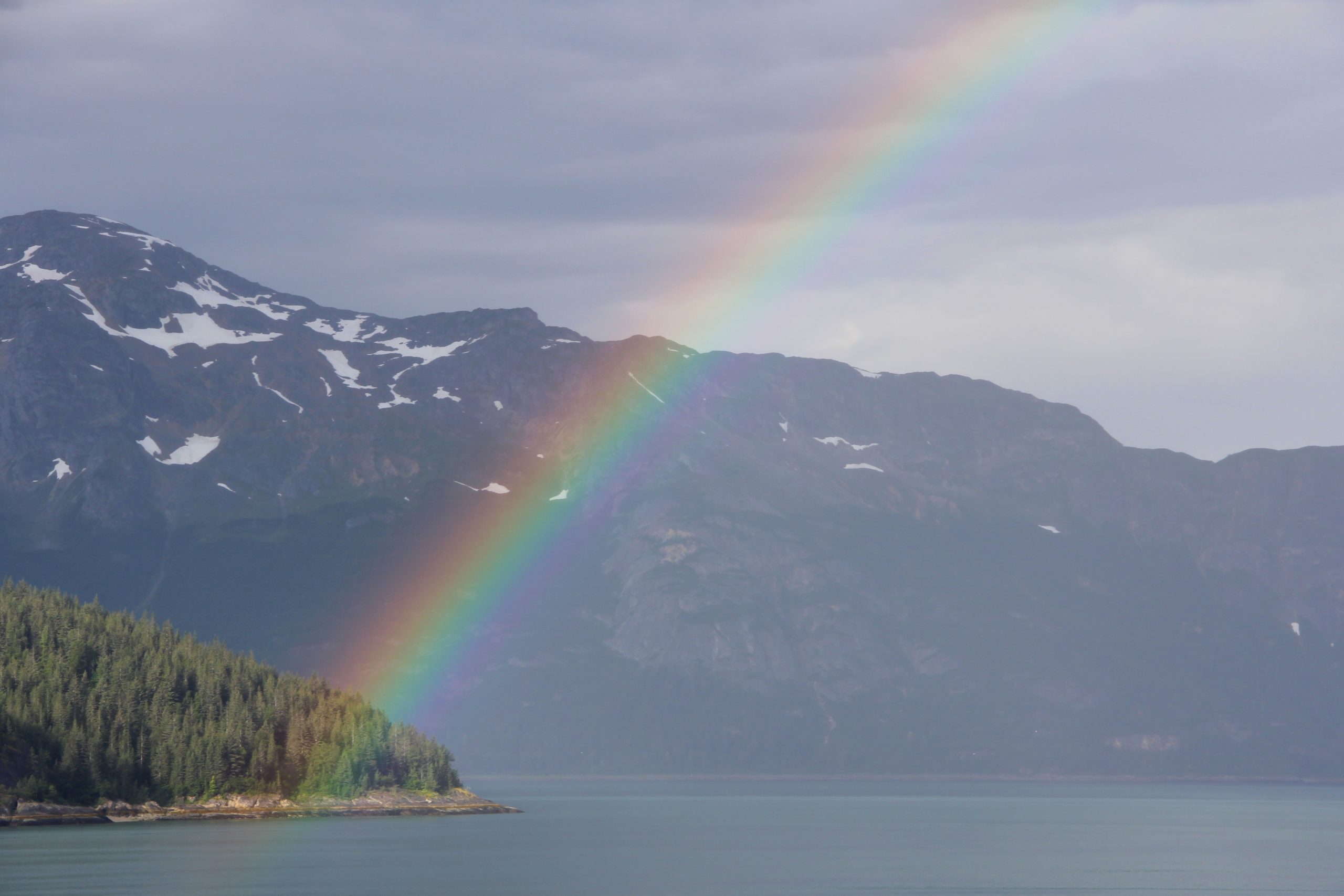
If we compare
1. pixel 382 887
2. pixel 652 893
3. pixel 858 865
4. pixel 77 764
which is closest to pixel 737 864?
pixel 858 865

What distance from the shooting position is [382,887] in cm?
13325

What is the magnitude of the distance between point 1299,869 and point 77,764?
139m

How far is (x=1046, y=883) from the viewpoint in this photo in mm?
141250

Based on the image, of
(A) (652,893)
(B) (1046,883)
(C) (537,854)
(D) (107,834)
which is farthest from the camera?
(D) (107,834)

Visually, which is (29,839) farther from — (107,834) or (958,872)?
(958,872)

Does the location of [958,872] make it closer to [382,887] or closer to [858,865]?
[858,865]

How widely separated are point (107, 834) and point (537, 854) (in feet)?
171

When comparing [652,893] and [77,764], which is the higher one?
[77,764]

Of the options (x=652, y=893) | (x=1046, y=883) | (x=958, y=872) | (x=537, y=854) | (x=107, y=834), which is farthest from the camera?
(x=107, y=834)

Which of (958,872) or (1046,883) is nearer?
(1046,883)

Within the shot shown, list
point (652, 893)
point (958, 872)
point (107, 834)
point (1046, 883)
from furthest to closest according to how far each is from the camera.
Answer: point (107, 834), point (958, 872), point (1046, 883), point (652, 893)

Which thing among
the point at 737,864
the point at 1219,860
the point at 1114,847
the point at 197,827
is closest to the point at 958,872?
the point at 737,864

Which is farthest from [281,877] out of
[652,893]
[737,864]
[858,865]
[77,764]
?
[77,764]

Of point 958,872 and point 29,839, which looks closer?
point 958,872
